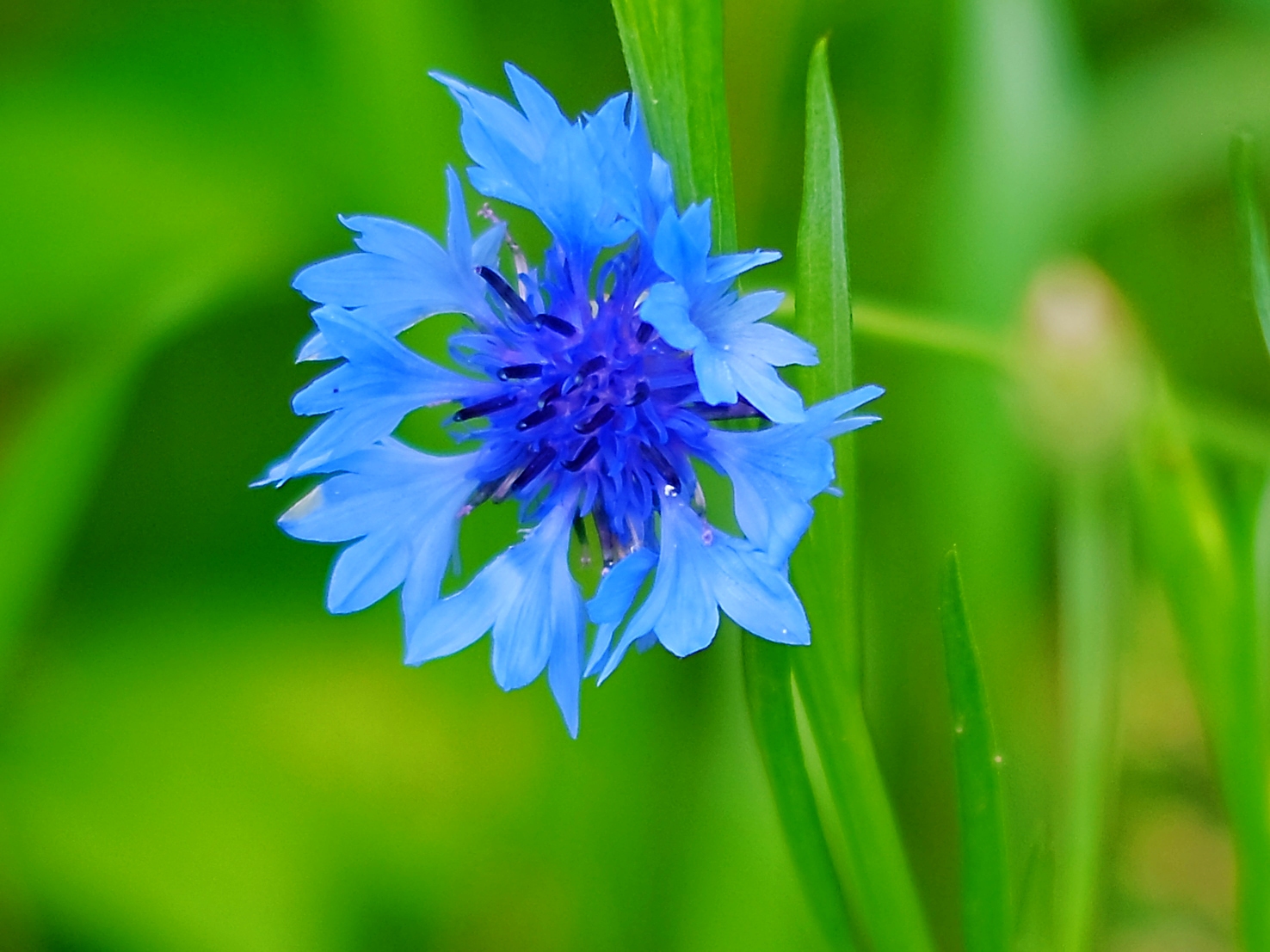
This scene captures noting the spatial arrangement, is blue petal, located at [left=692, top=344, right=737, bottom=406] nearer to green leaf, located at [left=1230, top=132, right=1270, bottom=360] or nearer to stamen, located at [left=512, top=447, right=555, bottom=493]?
stamen, located at [left=512, top=447, right=555, bottom=493]

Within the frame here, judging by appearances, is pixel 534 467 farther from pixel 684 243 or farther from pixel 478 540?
pixel 478 540

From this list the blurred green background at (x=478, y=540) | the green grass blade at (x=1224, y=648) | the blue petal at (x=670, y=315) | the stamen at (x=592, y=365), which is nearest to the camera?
the blue petal at (x=670, y=315)

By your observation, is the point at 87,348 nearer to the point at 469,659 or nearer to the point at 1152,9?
the point at 469,659

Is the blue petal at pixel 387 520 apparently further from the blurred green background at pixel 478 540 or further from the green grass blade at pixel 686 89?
the blurred green background at pixel 478 540

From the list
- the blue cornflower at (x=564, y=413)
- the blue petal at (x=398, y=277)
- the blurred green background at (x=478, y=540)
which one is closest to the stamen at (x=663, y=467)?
the blue cornflower at (x=564, y=413)

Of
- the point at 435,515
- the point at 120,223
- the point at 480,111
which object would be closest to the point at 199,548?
the point at 120,223

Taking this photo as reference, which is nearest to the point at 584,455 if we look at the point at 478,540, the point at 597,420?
the point at 597,420
